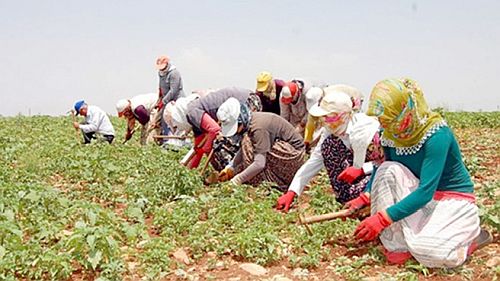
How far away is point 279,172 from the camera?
18.4ft

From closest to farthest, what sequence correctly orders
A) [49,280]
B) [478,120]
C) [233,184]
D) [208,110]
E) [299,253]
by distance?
1. [49,280]
2. [299,253]
3. [233,184]
4. [208,110]
5. [478,120]

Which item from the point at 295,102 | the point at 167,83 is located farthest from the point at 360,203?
the point at 167,83

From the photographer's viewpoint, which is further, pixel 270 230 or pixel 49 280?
pixel 270 230

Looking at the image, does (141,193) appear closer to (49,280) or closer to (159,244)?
(159,244)

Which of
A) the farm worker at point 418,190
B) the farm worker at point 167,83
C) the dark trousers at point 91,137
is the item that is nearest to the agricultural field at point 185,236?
the farm worker at point 418,190

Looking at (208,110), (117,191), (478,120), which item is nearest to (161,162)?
(208,110)

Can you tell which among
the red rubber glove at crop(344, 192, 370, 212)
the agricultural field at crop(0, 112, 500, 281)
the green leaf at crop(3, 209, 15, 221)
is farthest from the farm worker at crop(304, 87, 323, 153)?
the green leaf at crop(3, 209, 15, 221)

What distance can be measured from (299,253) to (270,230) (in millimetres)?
315

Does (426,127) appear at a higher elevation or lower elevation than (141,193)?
higher

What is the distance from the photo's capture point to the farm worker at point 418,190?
3471mm

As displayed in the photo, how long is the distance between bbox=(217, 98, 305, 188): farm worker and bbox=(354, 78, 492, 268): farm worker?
6.05 feet

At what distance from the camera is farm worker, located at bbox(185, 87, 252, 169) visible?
20.6 feet

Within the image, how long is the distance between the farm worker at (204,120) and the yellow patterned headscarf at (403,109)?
2890 millimetres

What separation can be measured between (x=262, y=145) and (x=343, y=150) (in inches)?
37.3
